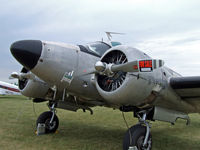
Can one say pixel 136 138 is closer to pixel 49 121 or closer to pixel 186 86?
pixel 186 86

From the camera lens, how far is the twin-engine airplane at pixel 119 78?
452 cm

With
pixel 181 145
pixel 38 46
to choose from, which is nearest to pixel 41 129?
pixel 38 46

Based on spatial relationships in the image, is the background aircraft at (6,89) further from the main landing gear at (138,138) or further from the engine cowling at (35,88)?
the main landing gear at (138,138)

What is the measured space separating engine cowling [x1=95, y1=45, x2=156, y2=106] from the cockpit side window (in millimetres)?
686

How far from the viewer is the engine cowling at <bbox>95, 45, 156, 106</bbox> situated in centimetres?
447

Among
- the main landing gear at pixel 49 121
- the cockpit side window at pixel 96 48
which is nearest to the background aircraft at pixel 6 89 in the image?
the main landing gear at pixel 49 121

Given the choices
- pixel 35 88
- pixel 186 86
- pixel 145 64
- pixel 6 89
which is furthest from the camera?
pixel 6 89

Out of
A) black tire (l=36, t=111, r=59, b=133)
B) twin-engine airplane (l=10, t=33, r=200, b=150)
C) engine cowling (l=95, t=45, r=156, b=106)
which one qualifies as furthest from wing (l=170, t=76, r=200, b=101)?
black tire (l=36, t=111, r=59, b=133)

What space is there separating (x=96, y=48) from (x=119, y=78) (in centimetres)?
139

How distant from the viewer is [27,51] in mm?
4555

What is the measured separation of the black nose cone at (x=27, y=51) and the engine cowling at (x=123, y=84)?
147 cm

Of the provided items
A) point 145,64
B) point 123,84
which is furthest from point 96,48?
point 145,64

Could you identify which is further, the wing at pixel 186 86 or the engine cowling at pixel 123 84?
the wing at pixel 186 86

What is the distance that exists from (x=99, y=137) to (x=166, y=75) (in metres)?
3.11
